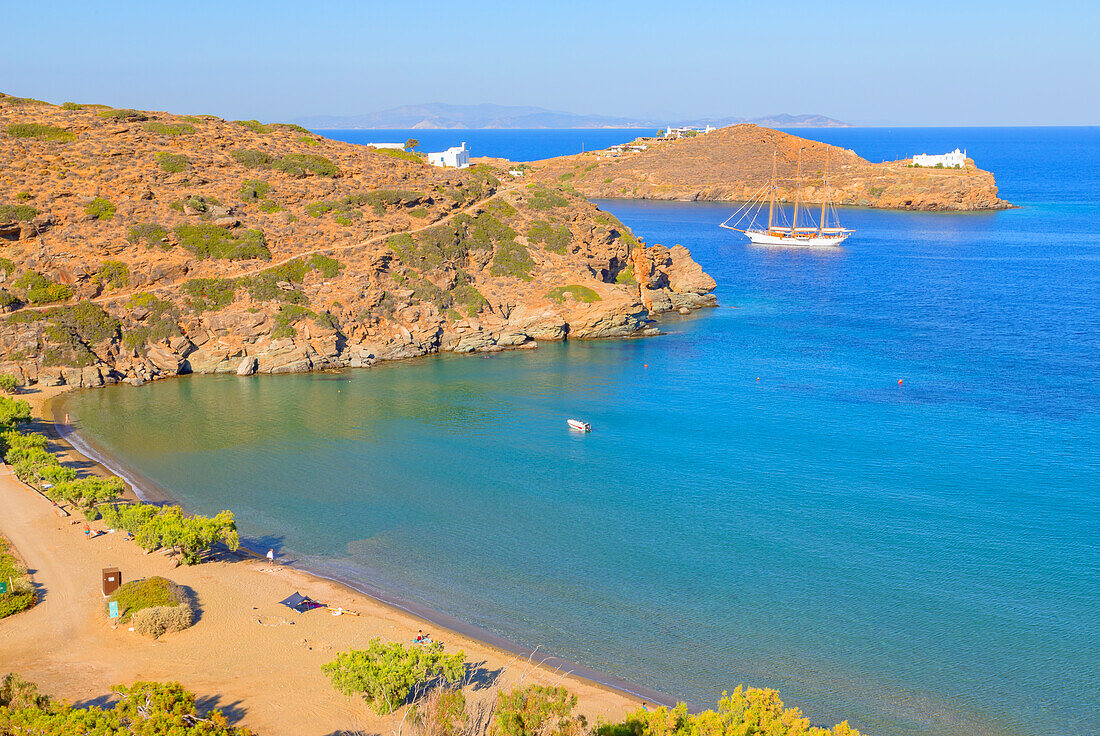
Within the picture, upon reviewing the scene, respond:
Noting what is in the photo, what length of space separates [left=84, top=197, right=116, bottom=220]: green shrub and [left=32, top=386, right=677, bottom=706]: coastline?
2664cm

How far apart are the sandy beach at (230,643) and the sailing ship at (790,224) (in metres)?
117

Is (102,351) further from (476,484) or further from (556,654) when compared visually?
(556,654)

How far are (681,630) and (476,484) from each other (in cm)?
1687

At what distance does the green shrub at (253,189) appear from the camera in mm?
80375

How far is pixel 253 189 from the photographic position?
8125cm

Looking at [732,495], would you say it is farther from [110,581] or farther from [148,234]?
[148,234]

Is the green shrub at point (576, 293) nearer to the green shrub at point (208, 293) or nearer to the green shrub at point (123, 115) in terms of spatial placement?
the green shrub at point (208, 293)

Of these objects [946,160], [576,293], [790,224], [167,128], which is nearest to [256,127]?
[167,128]

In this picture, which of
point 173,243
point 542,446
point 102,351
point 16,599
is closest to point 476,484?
point 542,446

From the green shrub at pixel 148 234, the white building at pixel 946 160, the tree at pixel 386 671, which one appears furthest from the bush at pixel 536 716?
the white building at pixel 946 160

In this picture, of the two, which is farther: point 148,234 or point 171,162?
point 171,162

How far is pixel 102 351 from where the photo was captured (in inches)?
2500

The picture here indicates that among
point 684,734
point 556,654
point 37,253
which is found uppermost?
point 37,253

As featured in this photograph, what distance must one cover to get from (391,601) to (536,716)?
12.5m
